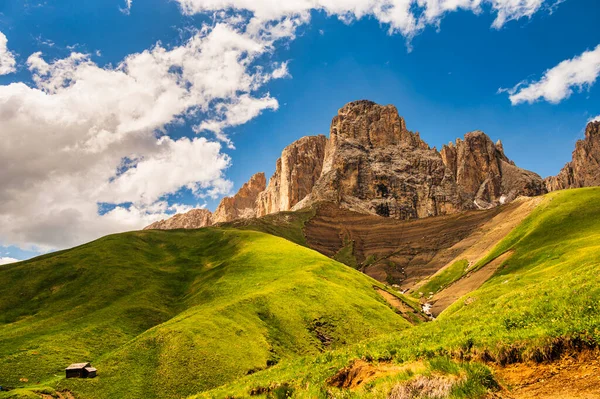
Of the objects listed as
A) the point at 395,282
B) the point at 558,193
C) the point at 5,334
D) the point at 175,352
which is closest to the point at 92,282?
the point at 5,334

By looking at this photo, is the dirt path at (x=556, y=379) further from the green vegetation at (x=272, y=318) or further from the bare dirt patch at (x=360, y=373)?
the bare dirt patch at (x=360, y=373)

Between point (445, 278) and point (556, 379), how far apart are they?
446ft

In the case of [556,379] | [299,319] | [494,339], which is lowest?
[299,319]

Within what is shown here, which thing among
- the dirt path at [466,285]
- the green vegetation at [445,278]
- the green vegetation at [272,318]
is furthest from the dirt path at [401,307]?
the green vegetation at [445,278]

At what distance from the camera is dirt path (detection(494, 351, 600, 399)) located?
42.4 feet

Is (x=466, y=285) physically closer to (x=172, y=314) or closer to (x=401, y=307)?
(x=401, y=307)

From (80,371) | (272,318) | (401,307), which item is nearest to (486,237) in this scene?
(401,307)

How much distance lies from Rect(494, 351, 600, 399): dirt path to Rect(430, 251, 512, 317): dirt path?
314 ft

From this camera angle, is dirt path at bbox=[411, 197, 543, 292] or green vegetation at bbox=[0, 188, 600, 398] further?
dirt path at bbox=[411, 197, 543, 292]

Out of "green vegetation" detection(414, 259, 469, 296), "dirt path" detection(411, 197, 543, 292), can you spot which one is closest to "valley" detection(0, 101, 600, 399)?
"green vegetation" detection(414, 259, 469, 296)

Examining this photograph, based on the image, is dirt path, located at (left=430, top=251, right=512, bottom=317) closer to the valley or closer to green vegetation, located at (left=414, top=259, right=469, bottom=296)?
the valley

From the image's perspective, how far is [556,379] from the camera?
14148 mm

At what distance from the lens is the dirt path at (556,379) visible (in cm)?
1294

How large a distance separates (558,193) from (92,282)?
520 ft
